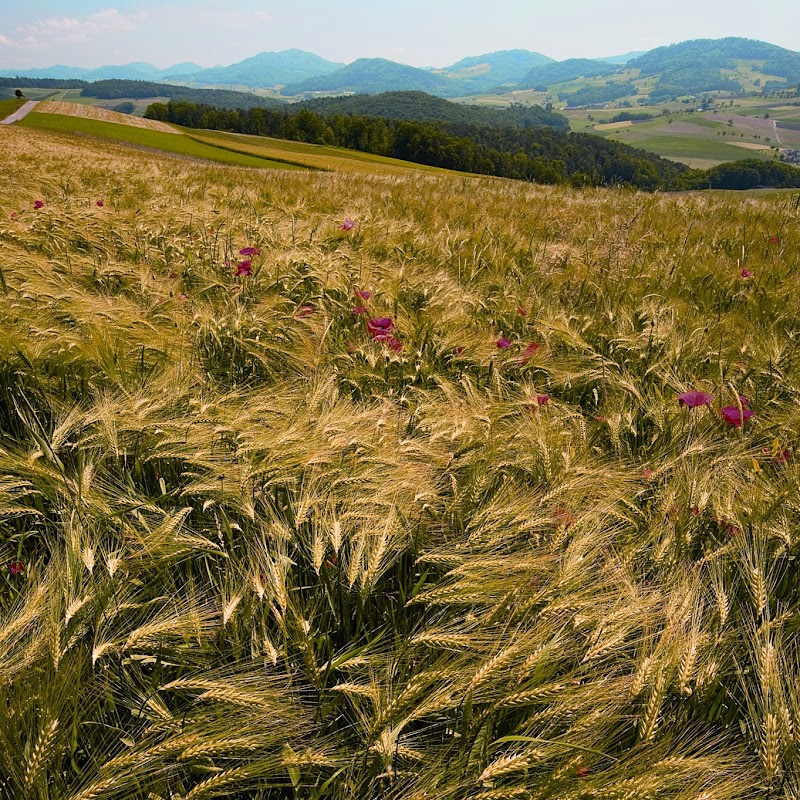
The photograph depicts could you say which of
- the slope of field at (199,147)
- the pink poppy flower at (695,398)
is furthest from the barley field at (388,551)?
the slope of field at (199,147)

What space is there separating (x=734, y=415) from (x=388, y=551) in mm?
1298

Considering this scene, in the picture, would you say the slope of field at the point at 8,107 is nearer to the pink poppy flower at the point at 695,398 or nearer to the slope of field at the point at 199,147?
the slope of field at the point at 199,147

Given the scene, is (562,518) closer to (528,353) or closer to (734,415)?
(734,415)

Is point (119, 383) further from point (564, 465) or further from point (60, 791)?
point (564, 465)

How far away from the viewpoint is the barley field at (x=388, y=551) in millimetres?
876

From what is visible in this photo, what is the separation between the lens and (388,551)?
1.22m

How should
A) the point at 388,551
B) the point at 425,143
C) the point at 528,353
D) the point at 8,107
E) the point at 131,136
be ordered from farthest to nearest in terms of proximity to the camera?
the point at 425,143 → the point at 8,107 → the point at 131,136 → the point at 528,353 → the point at 388,551

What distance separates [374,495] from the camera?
134 cm

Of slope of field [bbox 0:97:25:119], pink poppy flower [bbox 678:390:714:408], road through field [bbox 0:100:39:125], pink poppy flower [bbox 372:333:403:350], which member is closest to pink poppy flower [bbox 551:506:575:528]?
pink poppy flower [bbox 678:390:714:408]

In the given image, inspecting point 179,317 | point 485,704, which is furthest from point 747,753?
point 179,317

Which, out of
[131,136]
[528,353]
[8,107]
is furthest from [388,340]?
[8,107]

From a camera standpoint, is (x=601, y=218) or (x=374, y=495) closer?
(x=374, y=495)

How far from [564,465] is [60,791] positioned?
1.35m

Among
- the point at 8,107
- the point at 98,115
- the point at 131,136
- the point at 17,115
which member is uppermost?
the point at 8,107
